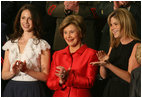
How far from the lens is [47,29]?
6.95 feet

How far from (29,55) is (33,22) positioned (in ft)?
0.82

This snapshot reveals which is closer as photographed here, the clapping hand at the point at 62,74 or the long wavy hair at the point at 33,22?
the clapping hand at the point at 62,74

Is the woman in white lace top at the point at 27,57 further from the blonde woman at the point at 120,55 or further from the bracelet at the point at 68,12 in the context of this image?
the blonde woman at the point at 120,55

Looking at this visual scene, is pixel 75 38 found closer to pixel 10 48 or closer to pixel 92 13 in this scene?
pixel 92 13

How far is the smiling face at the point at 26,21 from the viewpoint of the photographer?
1923 mm

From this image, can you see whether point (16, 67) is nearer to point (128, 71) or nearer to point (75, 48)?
point (75, 48)

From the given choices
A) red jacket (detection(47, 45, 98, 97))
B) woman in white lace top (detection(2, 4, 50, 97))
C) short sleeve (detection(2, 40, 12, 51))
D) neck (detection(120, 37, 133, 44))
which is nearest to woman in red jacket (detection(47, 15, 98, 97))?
red jacket (detection(47, 45, 98, 97))

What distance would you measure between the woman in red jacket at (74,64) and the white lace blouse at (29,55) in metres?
0.13

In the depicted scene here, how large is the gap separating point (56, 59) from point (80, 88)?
0.28m

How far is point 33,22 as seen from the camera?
193 centimetres

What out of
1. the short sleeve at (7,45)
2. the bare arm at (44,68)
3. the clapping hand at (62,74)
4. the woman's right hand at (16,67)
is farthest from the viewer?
the short sleeve at (7,45)

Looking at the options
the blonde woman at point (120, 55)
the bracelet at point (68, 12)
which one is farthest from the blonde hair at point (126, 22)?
the bracelet at point (68, 12)

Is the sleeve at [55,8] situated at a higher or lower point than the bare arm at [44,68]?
higher

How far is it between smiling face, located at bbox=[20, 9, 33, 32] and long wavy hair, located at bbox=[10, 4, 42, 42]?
0.02 m
